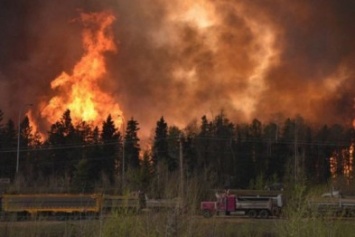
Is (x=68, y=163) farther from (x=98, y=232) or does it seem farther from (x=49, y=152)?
(x=98, y=232)

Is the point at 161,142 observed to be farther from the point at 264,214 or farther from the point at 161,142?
the point at 264,214

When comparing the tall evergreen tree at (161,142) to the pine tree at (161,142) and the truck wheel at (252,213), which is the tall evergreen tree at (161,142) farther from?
the truck wheel at (252,213)

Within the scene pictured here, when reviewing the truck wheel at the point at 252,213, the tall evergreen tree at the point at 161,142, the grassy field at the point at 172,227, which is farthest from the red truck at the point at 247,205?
the tall evergreen tree at the point at 161,142

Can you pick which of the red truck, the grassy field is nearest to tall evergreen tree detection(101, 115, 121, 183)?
the red truck

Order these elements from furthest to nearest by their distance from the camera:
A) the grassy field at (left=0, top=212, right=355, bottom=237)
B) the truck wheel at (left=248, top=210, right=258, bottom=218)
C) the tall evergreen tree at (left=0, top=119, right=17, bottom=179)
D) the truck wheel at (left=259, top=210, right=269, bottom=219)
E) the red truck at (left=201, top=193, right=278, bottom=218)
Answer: the tall evergreen tree at (left=0, top=119, right=17, bottom=179) → the red truck at (left=201, top=193, right=278, bottom=218) → the truck wheel at (left=248, top=210, right=258, bottom=218) → the truck wheel at (left=259, top=210, right=269, bottom=219) → the grassy field at (left=0, top=212, right=355, bottom=237)

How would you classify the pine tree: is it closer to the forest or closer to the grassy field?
the forest

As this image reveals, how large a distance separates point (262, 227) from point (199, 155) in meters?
66.8

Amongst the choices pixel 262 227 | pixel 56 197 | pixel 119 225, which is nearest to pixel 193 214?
pixel 119 225

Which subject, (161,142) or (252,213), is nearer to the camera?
(252,213)

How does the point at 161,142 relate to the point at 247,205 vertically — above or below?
above

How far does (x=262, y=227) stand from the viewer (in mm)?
38906

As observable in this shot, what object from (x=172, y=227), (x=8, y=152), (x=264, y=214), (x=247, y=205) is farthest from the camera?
(x=8, y=152)

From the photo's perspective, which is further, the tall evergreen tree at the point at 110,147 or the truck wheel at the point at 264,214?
the tall evergreen tree at the point at 110,147

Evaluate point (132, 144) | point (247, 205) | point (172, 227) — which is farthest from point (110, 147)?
point (172, 227)
